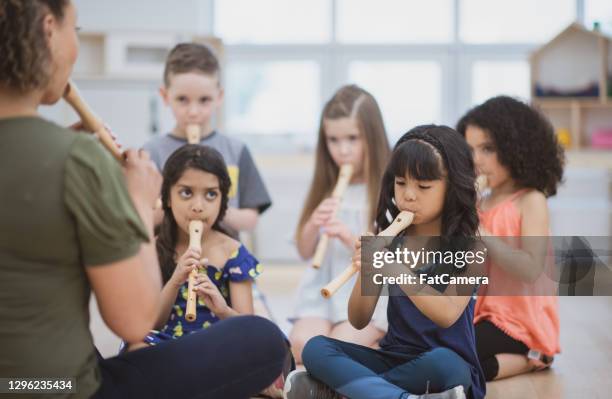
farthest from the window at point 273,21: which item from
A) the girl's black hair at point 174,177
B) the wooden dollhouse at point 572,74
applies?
the girl's black hair at point 174,177

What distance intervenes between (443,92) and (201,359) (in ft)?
12.4

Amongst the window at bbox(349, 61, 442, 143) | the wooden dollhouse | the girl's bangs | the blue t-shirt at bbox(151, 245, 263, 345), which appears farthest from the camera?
the window at bbox(349, 61, 442, 143)

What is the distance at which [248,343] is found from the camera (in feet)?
4.36

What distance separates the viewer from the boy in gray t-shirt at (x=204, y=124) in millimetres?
2225

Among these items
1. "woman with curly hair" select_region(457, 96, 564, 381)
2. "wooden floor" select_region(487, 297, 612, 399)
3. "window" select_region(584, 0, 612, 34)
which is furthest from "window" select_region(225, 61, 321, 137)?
"woman with curly hair" select_region(457, 96, 564, 381)

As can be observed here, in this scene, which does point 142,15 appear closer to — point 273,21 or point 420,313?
point 273,21

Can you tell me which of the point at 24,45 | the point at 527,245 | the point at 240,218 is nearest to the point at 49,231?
the point at 24,45

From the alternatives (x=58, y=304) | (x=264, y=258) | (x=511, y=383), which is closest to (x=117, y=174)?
(x=58, y=304)

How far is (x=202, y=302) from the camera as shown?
69.7 inches

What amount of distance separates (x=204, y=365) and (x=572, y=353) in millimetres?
1418

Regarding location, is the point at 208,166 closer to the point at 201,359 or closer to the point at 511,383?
the point at 201,359

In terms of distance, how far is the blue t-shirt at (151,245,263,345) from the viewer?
1.75 metres

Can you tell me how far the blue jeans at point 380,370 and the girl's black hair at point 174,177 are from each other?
15.1 inches

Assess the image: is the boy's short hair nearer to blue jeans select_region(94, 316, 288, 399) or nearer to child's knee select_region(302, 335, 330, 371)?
child's knee select_region(302, 335, 330, 371)
